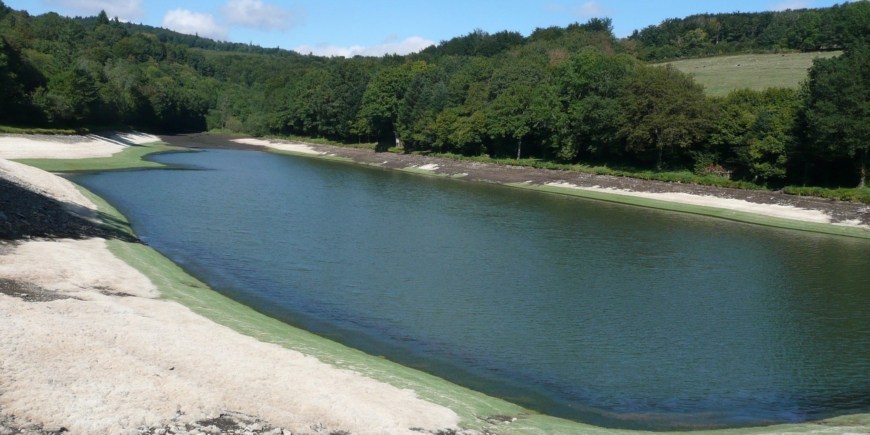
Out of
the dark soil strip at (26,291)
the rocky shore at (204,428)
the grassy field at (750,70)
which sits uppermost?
the grassy field at (750,70)

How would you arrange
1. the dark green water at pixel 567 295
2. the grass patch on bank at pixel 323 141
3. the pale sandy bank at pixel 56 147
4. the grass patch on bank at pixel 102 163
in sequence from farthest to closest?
the grass patch on bank at pixel 323 141
the pale sandy bank at pixel 56 147
the grass patch on bank at pixel 102 163
the dark green water at pixel 567 295

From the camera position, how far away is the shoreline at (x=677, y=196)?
1542 inches

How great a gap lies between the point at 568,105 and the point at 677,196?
23.3m

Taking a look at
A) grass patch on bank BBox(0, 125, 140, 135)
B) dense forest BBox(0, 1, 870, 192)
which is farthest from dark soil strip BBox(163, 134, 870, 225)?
grass patch on bank BBox(0, 125, 140, 135)

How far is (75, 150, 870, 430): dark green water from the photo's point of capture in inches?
570

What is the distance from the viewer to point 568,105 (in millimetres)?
69562

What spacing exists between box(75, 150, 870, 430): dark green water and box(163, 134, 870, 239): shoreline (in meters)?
3.82

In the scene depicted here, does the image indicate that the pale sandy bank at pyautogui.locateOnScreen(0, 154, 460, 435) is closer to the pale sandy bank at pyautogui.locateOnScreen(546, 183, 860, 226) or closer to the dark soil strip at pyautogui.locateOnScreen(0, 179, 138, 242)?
the dark soil strip at pyautogui.locateOnScreen(0, 179, 138, 242)

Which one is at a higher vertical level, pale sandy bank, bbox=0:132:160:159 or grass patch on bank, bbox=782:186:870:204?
grass patch on bank, bbox=782:186:870:204

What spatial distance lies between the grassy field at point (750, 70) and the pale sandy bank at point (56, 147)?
64.6 meters

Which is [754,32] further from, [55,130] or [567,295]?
[567,295]

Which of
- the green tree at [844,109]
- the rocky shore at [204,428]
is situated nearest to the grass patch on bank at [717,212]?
the green tree at [844,109]

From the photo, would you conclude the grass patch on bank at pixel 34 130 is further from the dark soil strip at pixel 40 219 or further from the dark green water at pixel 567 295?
the dark soil strip at pixel 40 219

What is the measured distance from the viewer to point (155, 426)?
934 cm
